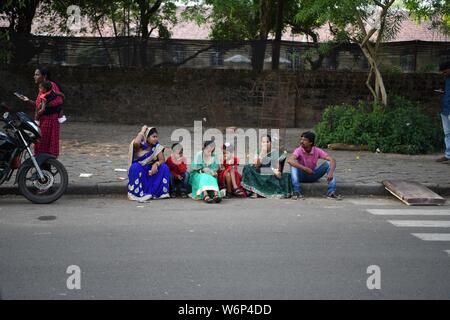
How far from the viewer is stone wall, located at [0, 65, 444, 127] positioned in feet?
56.7

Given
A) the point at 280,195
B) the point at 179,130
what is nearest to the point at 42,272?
the point at 280,195

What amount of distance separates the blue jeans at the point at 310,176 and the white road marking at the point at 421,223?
5.51ft

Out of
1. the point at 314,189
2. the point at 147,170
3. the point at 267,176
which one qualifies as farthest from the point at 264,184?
the point at 147,170

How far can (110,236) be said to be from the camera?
20.1ft

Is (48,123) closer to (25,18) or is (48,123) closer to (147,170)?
(147,170)

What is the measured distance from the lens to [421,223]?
23.0 feet

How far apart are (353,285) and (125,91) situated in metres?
13.9

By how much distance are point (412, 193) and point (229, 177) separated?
2658 mm

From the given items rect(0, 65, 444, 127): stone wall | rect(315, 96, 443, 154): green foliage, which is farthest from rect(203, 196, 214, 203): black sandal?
rect(0, 65, 444, 127): stone wall

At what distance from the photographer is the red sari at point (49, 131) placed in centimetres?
855

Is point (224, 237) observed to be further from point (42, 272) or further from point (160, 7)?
point (160, 7)
